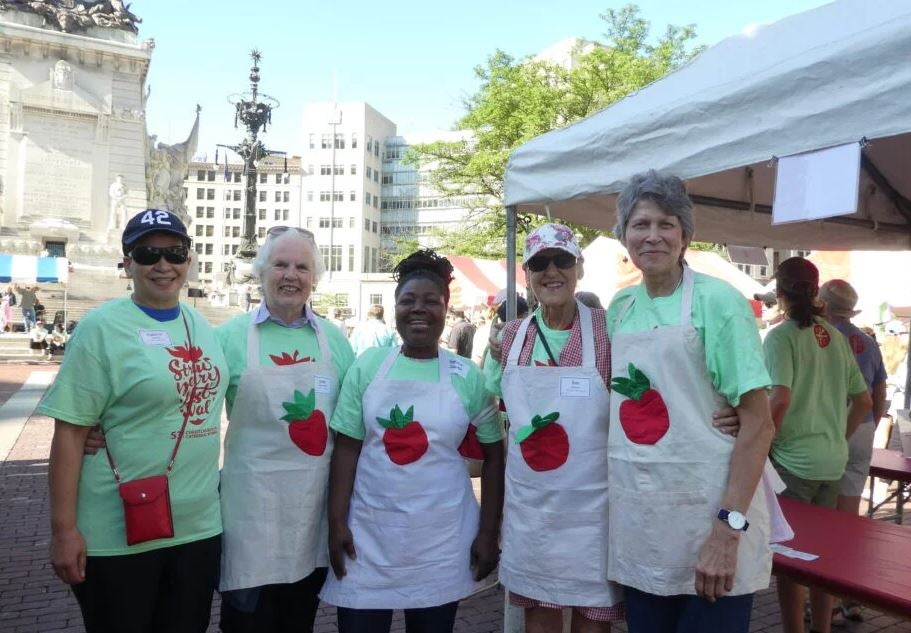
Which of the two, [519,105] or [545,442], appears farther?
[519,105]

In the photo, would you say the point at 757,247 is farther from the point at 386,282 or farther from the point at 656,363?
the point at 386,282

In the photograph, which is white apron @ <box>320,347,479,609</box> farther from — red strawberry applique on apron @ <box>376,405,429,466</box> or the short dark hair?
the short dark hair

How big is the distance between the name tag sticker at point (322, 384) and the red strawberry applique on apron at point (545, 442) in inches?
29.0

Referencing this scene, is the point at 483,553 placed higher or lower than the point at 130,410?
lower

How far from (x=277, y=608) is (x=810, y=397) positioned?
2622 mm

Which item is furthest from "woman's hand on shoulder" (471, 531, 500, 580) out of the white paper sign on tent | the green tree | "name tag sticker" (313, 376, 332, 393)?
the green tree

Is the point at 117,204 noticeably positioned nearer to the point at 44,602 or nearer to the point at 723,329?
the point at 44,602

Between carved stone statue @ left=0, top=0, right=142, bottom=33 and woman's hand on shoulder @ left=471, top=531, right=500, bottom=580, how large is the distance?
109 feet

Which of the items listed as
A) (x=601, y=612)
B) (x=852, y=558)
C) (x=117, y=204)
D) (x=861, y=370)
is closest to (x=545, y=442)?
(x=601, y=612)

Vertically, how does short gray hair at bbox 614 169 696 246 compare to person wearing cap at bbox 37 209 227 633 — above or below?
above

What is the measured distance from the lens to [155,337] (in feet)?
7.73

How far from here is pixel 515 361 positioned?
8.04 feet

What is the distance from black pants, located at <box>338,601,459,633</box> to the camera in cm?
242

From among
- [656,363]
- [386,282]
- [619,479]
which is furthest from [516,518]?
[386,282]
